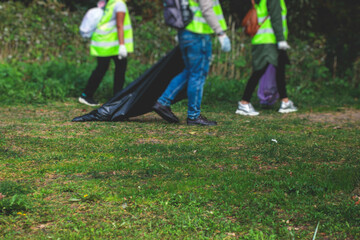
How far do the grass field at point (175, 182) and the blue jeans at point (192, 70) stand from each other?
1.16 ft

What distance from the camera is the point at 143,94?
5547 mm

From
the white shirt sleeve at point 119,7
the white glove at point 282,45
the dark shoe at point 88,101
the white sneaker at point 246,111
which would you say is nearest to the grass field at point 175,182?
the white sneaker at point 246,111

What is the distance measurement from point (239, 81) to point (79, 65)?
3.21 meters

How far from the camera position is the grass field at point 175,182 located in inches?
102

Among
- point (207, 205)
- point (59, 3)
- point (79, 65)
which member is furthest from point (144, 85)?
point (59, 3)

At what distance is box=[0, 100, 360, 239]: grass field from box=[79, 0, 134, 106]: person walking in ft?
5.93

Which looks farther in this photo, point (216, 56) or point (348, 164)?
point (216, 56)

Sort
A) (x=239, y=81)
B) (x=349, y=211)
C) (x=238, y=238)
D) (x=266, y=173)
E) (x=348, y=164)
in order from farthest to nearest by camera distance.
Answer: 1. (x=239, y=81)
2. (x=348, y=164)
3. (x=266, y=173)
4. (x=349, y=211)
5. (x=238, y=238)

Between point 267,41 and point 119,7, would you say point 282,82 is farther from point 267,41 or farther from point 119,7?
point 119,7

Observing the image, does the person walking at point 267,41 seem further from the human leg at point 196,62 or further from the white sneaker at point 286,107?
the human leg at point 196,62

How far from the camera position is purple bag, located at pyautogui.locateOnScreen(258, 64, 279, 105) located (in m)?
7.17

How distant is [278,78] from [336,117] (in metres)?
0.99

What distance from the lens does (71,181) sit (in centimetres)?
325

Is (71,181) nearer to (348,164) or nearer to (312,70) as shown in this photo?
(348,164)
